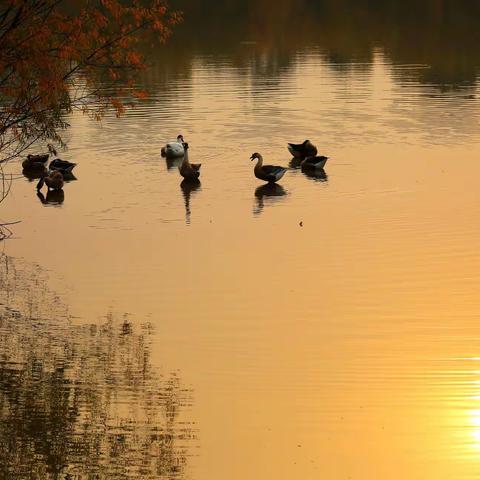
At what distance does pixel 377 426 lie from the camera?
55.7ft

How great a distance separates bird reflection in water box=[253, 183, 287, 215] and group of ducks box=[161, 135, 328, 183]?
1.23 ft

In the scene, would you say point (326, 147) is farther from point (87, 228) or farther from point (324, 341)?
point (324, 341)

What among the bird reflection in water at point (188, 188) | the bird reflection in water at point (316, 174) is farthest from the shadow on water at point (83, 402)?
the bird reflection in water at point (316, 174)

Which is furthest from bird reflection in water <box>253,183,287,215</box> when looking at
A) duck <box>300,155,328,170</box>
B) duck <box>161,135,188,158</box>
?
duck <box>161,135,188,158</box>

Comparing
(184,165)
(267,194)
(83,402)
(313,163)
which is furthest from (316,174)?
(83,402)

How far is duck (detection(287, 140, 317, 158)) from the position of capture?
4003 centimetres

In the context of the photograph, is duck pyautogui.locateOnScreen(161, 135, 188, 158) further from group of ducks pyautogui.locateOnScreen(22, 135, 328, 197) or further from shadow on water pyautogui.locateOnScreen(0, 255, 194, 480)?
shadow on water pyautogui.locateOnScreen(0, 255, 194, 480)

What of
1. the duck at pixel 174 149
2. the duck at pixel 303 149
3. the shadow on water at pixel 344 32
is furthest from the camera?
the shadow on water at pixel 344 32

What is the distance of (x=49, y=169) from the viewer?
38.4 metres

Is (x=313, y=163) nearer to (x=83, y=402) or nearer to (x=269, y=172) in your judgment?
(x=269, y=172)

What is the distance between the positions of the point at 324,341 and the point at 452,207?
12468mm

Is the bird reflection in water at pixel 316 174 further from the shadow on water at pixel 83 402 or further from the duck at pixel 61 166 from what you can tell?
the shadow on water at pixel 83 402

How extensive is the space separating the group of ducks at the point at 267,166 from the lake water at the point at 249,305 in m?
0.50

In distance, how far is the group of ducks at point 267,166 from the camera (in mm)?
37000
